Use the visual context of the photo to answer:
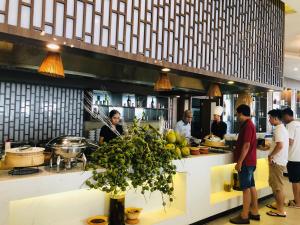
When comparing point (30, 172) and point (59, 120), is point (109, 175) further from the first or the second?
point (59, 120)

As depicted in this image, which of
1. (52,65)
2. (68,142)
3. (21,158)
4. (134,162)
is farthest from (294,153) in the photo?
(21,158)

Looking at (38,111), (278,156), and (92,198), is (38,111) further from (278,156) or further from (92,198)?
(278,156)

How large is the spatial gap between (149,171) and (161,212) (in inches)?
61.8

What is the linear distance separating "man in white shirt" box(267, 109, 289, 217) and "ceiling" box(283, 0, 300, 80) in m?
1.97

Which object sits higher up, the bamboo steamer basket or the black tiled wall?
the black tiled wall

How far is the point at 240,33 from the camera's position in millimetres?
4461

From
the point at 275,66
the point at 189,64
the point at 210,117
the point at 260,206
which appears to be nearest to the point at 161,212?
the point at 189,64

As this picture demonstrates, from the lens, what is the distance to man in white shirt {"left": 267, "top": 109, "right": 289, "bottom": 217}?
414cm

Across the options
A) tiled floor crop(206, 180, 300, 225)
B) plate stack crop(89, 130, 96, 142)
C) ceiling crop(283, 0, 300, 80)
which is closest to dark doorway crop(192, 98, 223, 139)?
ceiling crop(283, 0, 300, 80)

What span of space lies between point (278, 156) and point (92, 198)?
2.83 m

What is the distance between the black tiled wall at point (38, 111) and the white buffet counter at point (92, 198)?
284 cm

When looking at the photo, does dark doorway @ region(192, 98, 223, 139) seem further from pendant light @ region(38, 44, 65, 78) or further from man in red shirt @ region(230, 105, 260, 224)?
pendant light @ region(38, 44, 65, 78)

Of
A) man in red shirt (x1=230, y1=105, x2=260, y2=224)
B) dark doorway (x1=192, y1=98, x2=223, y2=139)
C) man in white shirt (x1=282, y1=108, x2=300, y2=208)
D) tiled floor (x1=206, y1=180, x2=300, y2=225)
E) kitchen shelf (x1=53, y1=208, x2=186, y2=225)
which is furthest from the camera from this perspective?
dark doorway (x1=192, y1=98, x2=223, y2=139)

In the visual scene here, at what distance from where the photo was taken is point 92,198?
2.87 m
